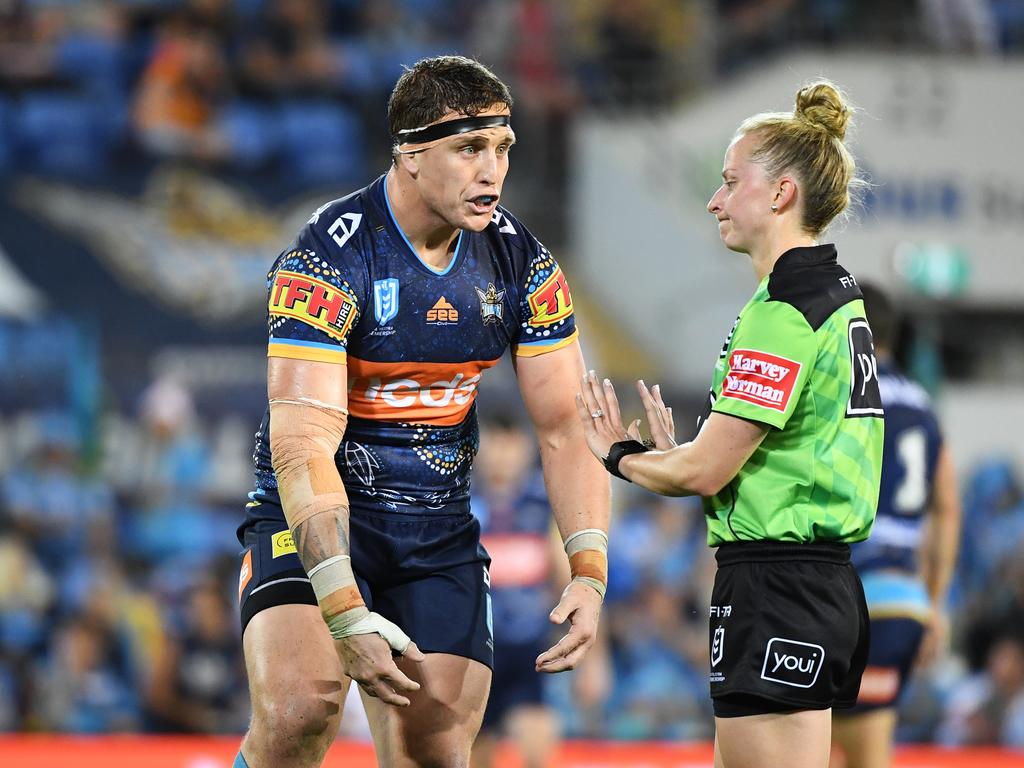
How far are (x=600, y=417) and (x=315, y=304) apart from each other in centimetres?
76

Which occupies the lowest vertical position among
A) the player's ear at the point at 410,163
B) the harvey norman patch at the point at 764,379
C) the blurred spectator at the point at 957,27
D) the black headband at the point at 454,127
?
the harvey norman patch at the point at 764,379

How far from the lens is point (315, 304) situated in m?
3.75

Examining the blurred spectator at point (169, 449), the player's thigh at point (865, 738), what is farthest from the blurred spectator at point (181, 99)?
the player's thigh at point (865, 738)

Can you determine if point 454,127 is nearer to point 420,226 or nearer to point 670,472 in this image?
point 420,226

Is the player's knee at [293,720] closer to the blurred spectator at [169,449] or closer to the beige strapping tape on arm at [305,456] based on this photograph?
the beige strapping tape on arm at [305,456]

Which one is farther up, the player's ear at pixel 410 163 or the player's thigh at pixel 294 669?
the player's ear at pixel 410 163

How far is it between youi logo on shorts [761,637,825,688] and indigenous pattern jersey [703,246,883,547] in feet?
0.81

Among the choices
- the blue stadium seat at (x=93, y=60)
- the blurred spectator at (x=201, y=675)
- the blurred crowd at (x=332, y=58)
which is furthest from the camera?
the blue stadium seat at (x=93, y=60)

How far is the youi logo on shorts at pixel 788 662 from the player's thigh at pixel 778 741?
91 millimetres

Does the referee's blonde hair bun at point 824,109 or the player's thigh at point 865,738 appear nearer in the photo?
the referee's blonde hair bun at point 824,109

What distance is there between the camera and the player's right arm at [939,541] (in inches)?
228

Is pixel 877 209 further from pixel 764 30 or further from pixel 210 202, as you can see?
pixel 210 202

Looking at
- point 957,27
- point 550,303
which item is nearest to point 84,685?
point 550,303

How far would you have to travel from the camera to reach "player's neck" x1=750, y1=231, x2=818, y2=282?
3734 mm
